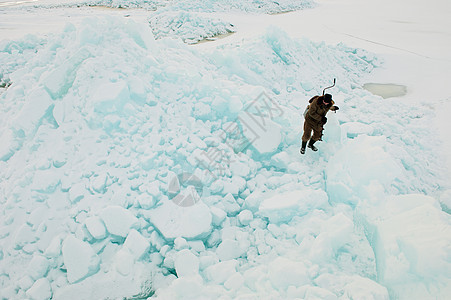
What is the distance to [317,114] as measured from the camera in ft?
9.78

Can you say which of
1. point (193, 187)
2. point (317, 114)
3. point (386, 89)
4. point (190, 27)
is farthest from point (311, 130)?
point (190, 27)

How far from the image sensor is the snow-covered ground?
2117 millimetres

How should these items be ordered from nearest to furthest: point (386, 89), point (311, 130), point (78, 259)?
point (78, 259), point (311, 130), point (386, 89)

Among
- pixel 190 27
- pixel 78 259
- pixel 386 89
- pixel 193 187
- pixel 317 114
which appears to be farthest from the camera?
pixel 190 27

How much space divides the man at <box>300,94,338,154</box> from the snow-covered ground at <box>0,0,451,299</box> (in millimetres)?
321

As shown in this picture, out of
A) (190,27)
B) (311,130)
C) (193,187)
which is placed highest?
(190,27)

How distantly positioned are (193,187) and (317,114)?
1635mm

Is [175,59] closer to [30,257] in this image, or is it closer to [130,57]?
[130,57]

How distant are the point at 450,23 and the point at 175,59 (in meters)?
12.3

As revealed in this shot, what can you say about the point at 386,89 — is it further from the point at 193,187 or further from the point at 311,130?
the point at 193,187

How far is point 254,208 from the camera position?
2865 mm

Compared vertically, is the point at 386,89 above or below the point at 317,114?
below

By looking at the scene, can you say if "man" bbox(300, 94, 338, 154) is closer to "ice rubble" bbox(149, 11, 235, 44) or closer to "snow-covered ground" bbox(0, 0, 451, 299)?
"snow-covered ground" bbox(0, 0, 451, 299)

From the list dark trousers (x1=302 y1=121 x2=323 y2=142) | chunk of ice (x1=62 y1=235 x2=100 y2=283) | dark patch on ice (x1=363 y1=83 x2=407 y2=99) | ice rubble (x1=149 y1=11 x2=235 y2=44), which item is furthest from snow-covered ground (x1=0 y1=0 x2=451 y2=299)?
ice rubble (x1=149 y1=11 x2=235 y2=44)
